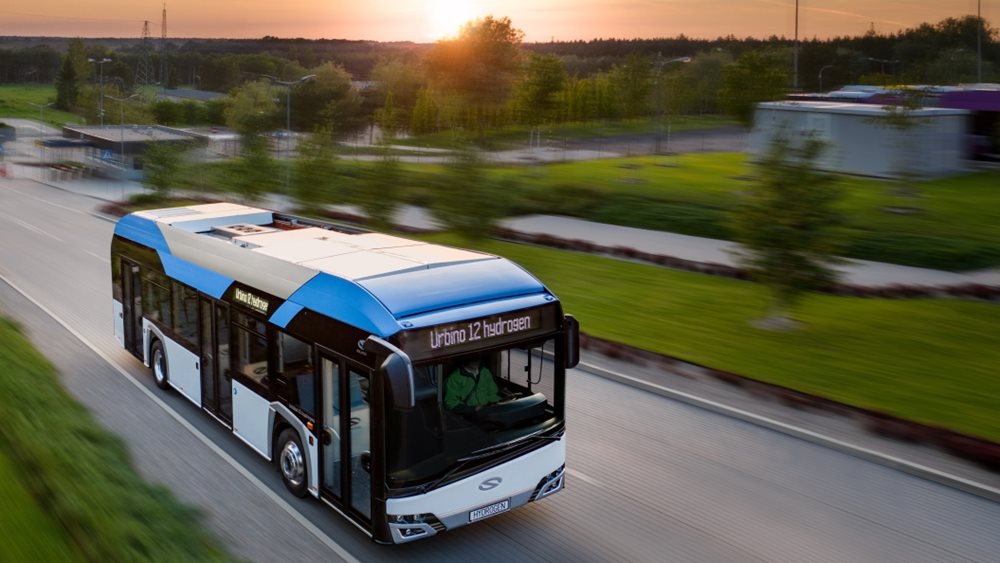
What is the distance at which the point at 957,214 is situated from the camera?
112ft

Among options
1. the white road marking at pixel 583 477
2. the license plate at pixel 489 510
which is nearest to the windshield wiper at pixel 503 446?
the license plate at pixel 489 510

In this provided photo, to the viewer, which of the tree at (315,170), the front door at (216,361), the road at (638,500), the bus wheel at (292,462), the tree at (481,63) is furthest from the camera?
the tree at (481,63)

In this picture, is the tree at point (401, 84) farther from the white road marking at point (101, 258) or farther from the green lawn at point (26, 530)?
the green lawn at point (26, 530)

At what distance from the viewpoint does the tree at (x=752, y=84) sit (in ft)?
195

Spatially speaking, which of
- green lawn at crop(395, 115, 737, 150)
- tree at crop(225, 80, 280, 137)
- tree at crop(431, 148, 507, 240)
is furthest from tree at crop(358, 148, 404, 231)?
green lawn at crop(395, 115, 737, 150)

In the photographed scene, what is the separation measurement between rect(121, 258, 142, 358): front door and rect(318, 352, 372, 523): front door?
22.9 feet

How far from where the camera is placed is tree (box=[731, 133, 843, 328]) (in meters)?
17.4

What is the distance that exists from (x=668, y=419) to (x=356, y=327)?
5844mm

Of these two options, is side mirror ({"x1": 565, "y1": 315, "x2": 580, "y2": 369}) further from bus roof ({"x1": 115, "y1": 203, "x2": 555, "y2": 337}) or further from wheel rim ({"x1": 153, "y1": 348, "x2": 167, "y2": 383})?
wheel rim ({"x1": 153, "y1": 348, "x2": 167, "y2": 383})

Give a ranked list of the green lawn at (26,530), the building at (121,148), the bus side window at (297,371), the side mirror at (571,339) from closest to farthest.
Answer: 1. the green lawn at (26,530)
2. the side mirror at (571,339)
3. the bus side window at (297,371)
4. the building at (121,148)

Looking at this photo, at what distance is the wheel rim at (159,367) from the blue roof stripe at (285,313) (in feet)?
15.0

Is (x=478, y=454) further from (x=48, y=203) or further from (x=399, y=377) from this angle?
(x=48, y=203)

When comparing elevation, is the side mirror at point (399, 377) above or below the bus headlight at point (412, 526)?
above

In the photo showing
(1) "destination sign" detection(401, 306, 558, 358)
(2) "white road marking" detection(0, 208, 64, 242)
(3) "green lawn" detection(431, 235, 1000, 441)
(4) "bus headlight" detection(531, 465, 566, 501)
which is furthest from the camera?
(2) "white road marking" detection(0, 208, 64, 242)
